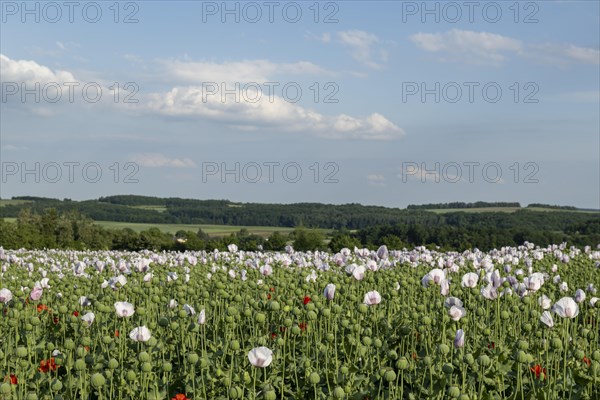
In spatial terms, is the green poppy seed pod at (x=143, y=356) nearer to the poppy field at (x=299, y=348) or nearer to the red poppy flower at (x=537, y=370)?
the poppy field at (x=299, y=348)

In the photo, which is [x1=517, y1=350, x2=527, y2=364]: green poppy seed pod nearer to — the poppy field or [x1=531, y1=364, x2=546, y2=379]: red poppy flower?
the poppy field

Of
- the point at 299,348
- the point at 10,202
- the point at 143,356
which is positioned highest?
the point at 10,202

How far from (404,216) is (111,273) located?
4618cm

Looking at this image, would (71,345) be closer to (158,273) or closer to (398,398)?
(398,398)

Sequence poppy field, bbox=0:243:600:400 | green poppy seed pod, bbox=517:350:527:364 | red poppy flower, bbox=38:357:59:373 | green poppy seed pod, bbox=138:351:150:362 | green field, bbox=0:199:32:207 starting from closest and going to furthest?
1. green poppy seed pod, bbox=517:350:527:364
2. green poppy seed pod, bbox=138:351:150:362
3. poppy field, bbox=0:243:600:400
4. red poppy flower, bbox=38:357:59:373
5. green field, bbox=0:199:32:207

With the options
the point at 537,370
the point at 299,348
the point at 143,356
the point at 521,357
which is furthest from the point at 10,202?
the point at 521,357

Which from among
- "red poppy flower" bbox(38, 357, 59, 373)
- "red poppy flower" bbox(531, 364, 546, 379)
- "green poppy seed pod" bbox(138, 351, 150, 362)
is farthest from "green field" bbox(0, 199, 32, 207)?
"red poppy flower" bbox(531, 364, 546, 379)

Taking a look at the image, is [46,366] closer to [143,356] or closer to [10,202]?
[143,356]

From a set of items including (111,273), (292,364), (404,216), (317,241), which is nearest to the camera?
(292,364)

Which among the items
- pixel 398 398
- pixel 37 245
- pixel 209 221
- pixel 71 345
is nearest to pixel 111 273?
pixel 71 345

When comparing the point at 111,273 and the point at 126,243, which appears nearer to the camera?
the point at 111,273

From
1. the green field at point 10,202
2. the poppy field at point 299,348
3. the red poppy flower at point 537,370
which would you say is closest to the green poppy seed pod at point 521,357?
the poppy field at point 299,348

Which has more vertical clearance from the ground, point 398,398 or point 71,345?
point 71,345

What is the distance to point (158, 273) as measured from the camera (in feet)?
35.4
